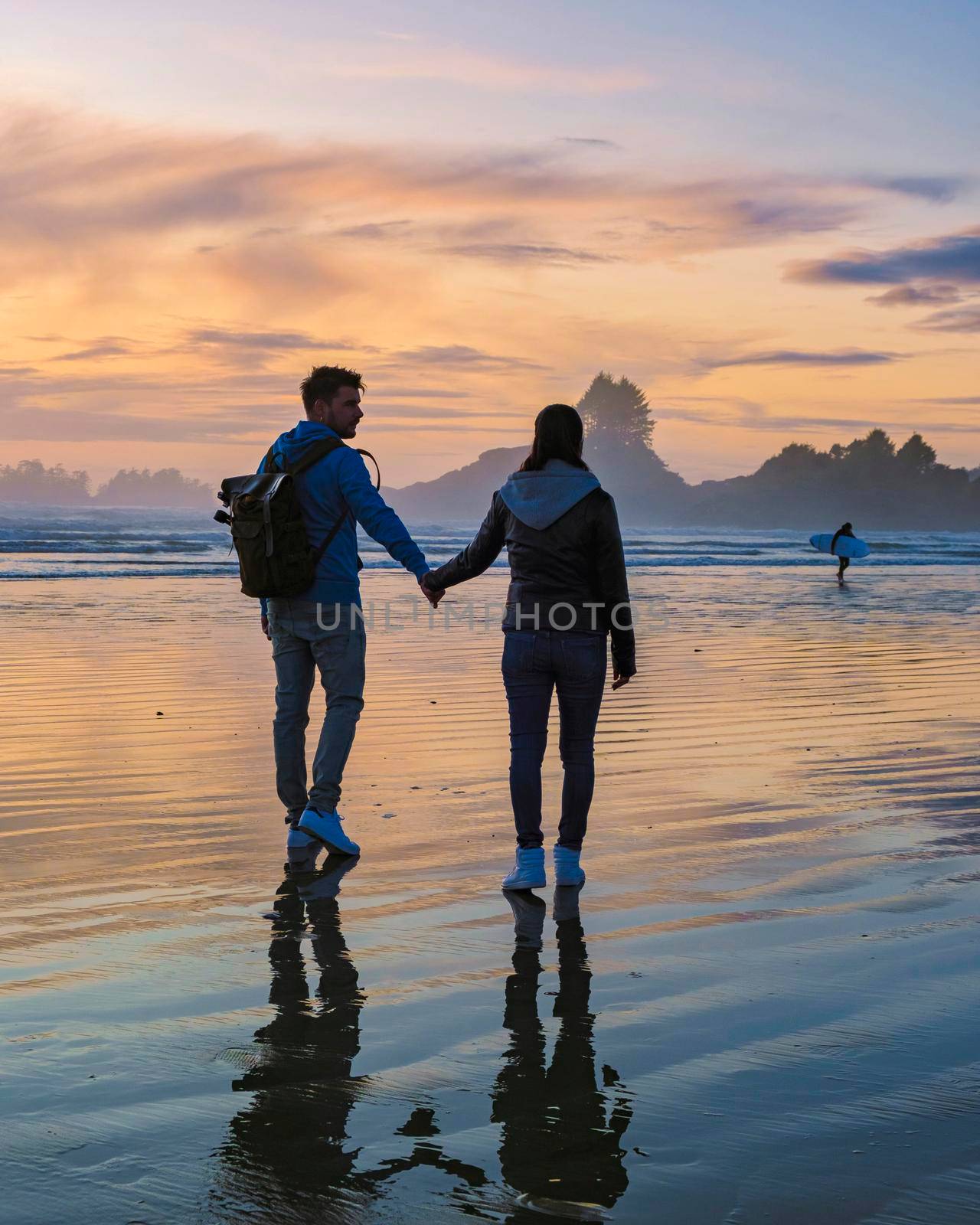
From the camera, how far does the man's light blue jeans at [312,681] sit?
561 centimetres

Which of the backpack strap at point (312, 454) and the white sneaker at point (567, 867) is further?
the backpack strap at point (312, 454)

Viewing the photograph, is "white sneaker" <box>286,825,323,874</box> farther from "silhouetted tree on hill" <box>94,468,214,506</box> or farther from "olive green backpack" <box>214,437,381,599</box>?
"silhouetted tree on hill" <box>94,468,214,506</box>

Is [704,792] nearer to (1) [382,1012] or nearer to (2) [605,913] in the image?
(2) [605,913]

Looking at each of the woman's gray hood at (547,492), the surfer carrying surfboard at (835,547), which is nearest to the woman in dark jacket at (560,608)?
the woman's gray hood at (547,492)

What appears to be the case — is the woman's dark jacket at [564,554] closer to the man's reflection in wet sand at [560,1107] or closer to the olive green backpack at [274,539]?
the olive green backpack at [274,539]

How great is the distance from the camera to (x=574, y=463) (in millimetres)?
5066

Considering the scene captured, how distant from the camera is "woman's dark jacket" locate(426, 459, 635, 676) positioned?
495 centimetres

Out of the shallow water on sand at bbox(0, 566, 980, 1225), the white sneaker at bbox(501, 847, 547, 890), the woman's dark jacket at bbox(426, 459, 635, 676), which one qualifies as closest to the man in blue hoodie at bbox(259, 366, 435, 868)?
the shallow water on sand at bbox(0, 566, 980, 1225)

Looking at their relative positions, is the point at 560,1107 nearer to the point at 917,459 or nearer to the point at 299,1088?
the point at 299,1088

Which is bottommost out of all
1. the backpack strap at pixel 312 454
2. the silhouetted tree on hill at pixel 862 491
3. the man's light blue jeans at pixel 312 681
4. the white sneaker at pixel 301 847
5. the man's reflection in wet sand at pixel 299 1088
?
the white sneaker at pixel 301 847

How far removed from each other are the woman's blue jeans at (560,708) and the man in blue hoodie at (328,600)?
2.53 feet

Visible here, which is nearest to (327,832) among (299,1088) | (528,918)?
(528,918)

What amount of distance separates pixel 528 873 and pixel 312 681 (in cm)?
157

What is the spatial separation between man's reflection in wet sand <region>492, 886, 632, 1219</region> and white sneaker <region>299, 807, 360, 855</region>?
150 centimetres
